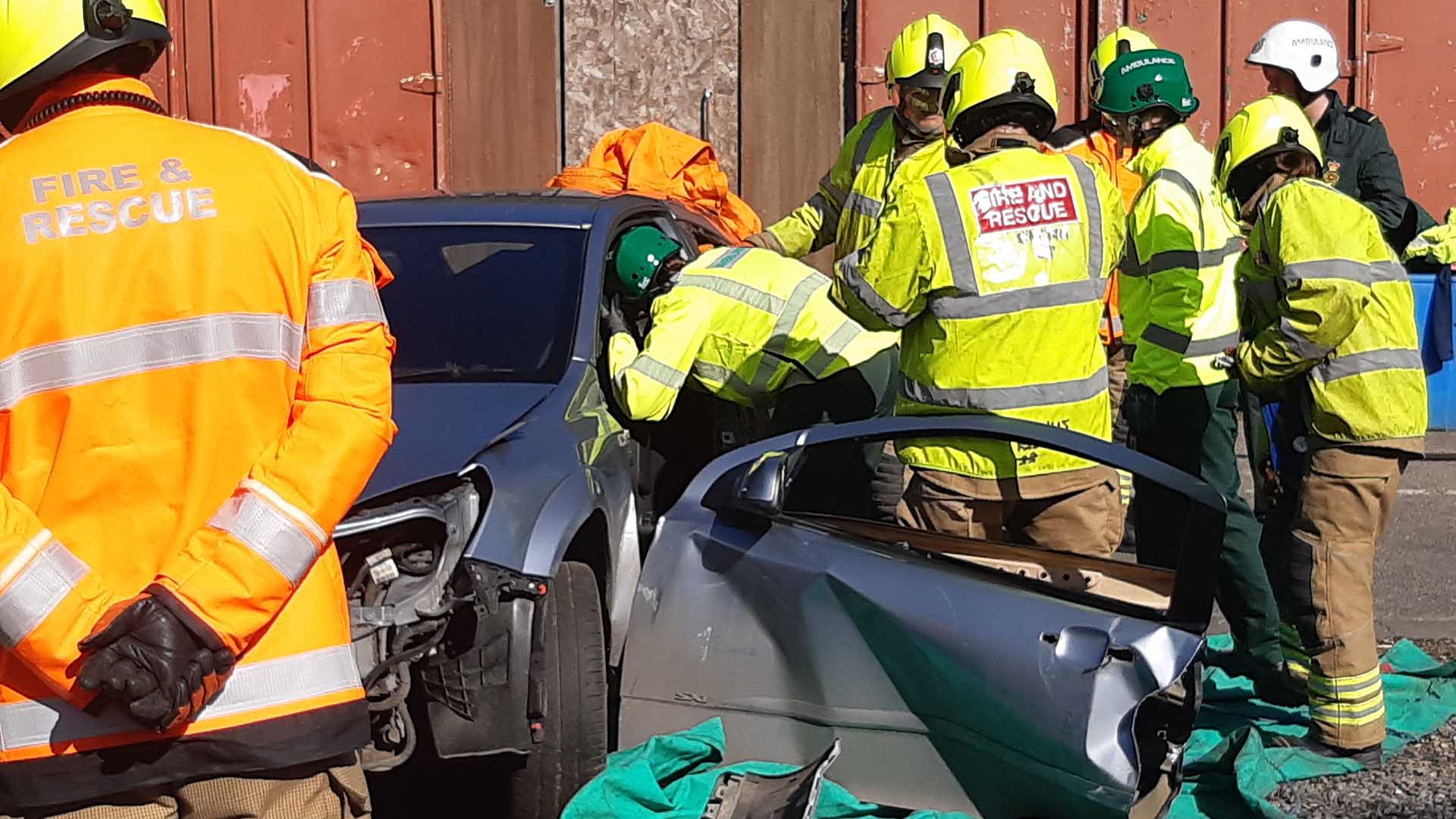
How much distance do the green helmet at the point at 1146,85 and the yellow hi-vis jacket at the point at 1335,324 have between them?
1.20 m

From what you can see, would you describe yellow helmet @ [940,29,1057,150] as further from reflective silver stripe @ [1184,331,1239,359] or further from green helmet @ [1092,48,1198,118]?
green helmet @ [1092,48,1198,118]

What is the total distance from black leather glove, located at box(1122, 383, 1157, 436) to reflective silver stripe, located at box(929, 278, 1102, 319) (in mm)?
1563

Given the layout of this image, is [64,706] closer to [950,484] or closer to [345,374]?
[345,374]

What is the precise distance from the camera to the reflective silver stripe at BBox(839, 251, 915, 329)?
429 centimetres

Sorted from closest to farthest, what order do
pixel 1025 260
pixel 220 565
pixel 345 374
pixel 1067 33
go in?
pixel 220 565 → pixel 345 374 → pixel 1025 260 → pixel 1067 33

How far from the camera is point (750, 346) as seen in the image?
208 inches

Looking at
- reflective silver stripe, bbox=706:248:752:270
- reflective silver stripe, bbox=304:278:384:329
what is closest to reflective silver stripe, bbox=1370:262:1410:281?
reflective silver stripe, bbox=706:248:752:270

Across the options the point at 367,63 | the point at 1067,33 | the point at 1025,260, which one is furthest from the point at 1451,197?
the point at 1025,260

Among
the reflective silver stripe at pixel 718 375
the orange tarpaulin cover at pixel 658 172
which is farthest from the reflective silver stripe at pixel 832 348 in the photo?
the orange tarpaulin cover at pixel 658 172

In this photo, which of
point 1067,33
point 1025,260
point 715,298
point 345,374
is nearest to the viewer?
point 345,374

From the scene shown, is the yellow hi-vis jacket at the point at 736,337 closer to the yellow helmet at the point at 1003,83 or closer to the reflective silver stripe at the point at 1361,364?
the yellow helmet at the point at 1003,83

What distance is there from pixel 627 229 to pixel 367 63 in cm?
587

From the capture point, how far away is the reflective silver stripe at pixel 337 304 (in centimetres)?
239

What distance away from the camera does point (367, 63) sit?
35.1 ft
